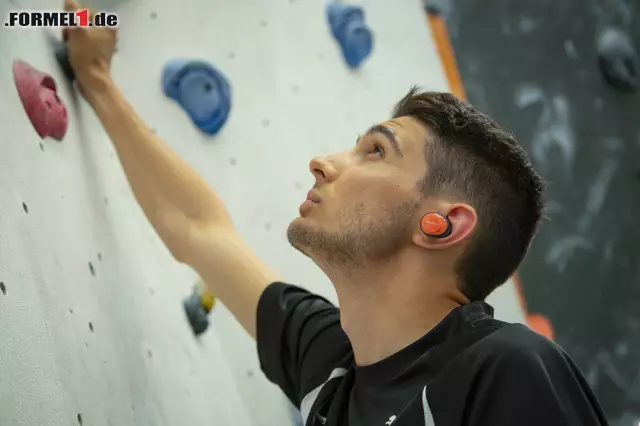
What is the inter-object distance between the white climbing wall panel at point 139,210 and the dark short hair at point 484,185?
0.50 metres

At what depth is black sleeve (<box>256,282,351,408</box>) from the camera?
0.95 metres

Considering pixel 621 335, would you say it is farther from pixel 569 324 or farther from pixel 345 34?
pixel 345 34

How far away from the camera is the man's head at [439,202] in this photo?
82cm

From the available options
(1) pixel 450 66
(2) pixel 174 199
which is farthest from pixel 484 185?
(1) pixel 450 66

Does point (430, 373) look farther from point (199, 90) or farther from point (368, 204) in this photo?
point (199, 90)

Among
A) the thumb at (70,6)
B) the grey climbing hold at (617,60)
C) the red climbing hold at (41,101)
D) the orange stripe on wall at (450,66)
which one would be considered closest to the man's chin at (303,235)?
the red climbing hold at (41,101)

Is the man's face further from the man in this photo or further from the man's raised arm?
the man's raised arm

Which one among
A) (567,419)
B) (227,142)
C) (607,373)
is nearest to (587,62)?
(607,373)

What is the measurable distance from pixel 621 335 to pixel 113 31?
166cm

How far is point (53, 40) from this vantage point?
3.15ft

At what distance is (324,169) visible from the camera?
0.88m

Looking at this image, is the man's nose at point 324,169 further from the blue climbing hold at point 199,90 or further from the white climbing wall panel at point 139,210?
the blue climbing hold at point 199,90

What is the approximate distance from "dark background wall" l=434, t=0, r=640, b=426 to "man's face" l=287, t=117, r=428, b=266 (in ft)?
3.25

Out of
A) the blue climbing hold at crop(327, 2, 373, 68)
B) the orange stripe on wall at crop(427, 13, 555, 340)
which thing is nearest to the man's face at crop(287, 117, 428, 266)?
the blue climbing hold at crop(327, 2, 373, 68)
